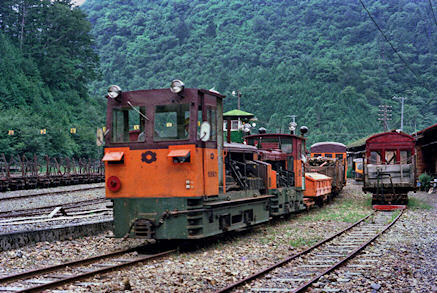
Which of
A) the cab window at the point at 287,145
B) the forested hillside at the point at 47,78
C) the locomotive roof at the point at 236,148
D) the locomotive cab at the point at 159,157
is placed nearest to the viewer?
the locomotive cab at the point at 159,157

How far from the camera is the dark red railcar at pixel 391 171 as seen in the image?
18922mm

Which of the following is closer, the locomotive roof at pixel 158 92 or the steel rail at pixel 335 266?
the steel rail at pixel 335 266

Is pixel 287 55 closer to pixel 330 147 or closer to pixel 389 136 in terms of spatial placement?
pixel 330 147

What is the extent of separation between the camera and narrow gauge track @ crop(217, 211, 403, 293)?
685cm

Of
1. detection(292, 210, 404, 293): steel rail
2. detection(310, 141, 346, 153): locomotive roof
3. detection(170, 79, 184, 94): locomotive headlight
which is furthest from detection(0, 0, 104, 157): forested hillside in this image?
detection(292, 210, 404, 293): steel rail

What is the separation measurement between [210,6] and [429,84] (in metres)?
73.7

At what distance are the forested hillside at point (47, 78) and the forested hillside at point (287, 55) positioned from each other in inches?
810

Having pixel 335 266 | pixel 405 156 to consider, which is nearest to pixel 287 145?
pixel 405 156

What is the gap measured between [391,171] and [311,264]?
12.0m

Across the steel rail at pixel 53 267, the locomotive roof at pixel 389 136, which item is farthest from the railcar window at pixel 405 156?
the steel rail at pixel 53 267

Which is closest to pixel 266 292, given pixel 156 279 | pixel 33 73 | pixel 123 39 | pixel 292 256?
pixel 156 279

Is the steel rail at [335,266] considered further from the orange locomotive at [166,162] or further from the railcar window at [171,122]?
the railcar window at [171,122]

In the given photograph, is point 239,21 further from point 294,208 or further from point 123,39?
point 294,208

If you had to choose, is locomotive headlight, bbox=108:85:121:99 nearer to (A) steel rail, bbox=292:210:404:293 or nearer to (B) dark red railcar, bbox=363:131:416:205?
(A) steel rail, bbox=292:210:404:293
